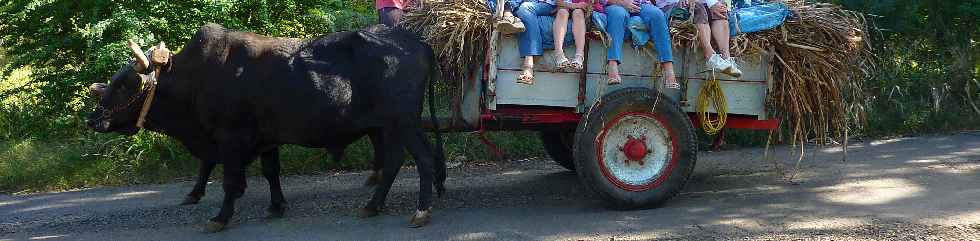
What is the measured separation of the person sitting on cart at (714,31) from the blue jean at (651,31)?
24 cm

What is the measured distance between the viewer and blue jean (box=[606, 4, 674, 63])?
20.6 feet

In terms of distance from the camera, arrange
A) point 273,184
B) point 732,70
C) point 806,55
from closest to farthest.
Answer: point 732,70, point 806,55, point 273,184

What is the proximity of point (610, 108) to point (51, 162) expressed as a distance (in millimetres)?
5079

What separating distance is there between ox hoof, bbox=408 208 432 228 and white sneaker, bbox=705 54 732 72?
6.80 ft

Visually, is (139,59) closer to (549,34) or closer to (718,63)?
(549,34)

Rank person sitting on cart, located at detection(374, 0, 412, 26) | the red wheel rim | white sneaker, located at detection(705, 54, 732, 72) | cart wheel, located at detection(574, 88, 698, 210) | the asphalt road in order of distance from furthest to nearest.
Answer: person sitting on cart, located at detection(374, 0, 412, 26) → the red wheel rim → cart wheel, located at detection(574, 88, 698, 210) → white sneaker, located at detection(705, 54, 732, 72) → the asphalt road

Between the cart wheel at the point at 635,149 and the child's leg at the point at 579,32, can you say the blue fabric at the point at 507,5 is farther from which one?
the cart wheel at the point at 635,149

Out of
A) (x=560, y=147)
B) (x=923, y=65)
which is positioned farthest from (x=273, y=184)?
(x=923, y=65)

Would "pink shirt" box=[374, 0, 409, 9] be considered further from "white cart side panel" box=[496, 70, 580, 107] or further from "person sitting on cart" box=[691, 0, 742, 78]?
"person sitting on cart" box=[691, 0, 742, 78]

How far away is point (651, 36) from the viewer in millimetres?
6371

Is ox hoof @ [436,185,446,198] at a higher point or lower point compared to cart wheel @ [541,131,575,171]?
lower

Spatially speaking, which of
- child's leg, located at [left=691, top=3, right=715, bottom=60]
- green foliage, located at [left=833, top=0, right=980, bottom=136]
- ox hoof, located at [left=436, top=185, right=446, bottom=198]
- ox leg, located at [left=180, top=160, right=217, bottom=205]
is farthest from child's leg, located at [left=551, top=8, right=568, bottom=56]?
green foliage, located at [left=833, top=0, right=980, bottom=136]

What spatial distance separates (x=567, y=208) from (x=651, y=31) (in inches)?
52.0

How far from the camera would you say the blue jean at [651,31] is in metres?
6.27
